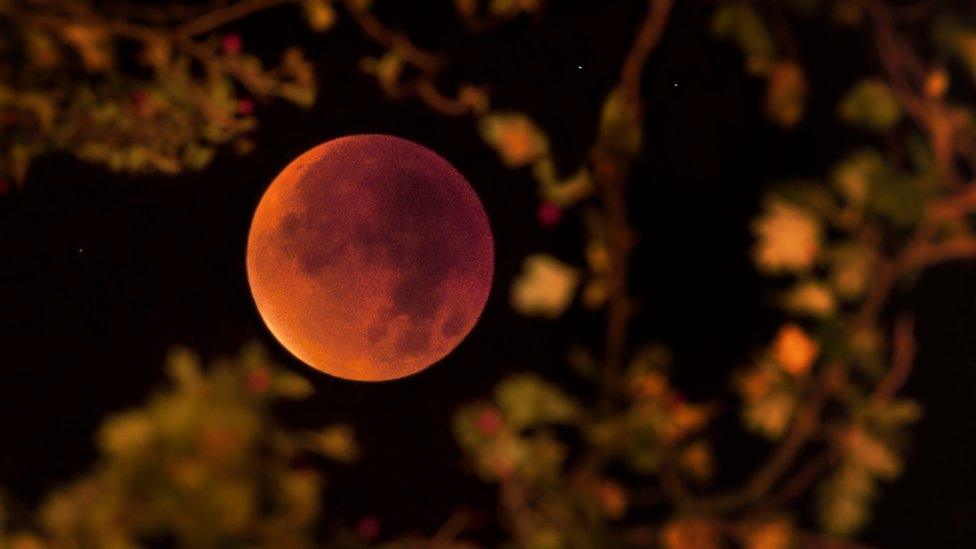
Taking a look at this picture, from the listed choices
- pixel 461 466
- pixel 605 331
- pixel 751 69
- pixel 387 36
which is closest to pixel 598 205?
pixel 605 331

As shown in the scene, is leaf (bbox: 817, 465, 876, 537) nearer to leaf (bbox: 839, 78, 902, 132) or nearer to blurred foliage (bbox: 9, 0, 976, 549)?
blurred foliage (bbox: 9, 0, 976, 549)

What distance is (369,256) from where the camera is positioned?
5043 millimetres

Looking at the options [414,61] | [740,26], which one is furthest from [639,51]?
[414,61]

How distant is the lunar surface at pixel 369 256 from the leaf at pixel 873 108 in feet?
11.1

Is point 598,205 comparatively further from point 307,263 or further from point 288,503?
point 307,263

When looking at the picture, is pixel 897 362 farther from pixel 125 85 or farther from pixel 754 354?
pixel 125 85

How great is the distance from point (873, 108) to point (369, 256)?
3.47 meters

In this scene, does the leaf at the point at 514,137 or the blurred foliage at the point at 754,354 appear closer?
the blurred foliage at the point at 754,354

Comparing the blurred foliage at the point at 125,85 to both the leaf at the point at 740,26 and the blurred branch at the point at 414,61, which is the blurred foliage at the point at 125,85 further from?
the leaf at the point at 740,26

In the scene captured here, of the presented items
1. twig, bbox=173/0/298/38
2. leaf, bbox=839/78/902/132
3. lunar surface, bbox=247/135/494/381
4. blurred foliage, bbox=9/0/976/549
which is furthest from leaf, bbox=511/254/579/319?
lunar surface, bbox=247/135/494/381

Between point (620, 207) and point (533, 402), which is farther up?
point (620, 207)

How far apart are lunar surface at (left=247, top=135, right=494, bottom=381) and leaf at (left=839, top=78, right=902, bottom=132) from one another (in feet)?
Answer: 11.1

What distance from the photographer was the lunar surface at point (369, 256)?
4992 mm

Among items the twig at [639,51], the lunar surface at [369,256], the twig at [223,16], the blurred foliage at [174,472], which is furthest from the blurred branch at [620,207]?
the lunar surface at [369,256]
